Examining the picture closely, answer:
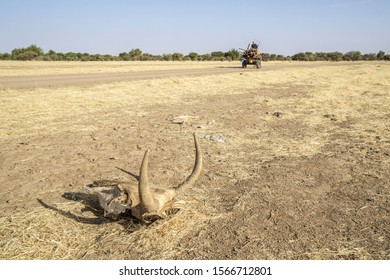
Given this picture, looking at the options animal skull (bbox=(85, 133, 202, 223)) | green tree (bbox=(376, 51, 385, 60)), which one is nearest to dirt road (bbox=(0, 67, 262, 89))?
animal skull (bbox=(85, 133, 202, 223))

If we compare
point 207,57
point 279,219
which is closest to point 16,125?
point 279,219

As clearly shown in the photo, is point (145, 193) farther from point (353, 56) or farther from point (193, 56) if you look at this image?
point (353, 56)

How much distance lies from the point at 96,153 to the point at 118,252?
3.13 m

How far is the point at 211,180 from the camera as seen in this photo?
460cm

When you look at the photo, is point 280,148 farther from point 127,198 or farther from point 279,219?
point 127,198

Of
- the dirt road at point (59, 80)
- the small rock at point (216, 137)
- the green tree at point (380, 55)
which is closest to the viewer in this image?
the small rock at point (216, 137)

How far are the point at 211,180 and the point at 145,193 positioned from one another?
1.91 meters

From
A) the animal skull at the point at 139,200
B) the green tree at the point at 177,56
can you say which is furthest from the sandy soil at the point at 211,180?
the green tree at the point at 177,56

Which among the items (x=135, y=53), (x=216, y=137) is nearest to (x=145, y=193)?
(x=216, y=137)

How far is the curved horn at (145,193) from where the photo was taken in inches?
105

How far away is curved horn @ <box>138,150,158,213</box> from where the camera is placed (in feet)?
8.74

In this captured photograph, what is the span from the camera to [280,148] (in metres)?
5.98

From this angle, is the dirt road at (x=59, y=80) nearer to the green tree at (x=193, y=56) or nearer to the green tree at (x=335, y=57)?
the green tree at (x=193, y=56)

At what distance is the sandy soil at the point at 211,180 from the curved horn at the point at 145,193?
0.33m
